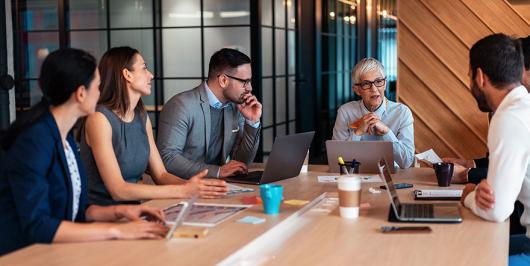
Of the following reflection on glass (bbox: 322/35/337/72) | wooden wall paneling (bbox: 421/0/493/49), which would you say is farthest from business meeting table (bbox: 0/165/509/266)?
reflection on glass (bbox: 322/35/337/72)

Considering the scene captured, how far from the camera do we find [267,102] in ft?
24.0

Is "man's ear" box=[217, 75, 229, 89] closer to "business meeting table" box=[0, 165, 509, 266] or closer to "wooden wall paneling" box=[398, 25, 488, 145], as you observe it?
"business meeting table" box=[0, 165, 509, 266]

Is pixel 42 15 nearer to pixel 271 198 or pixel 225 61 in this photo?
pixel 225 61

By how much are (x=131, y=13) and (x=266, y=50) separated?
1.32 m

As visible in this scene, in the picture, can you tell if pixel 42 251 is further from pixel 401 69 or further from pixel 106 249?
pixel 401 69

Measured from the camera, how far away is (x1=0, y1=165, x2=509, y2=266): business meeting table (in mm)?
1945

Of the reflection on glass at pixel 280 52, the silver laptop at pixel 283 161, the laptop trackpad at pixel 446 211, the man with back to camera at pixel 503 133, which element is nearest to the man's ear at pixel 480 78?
the man with back to camera at pixel 503 133

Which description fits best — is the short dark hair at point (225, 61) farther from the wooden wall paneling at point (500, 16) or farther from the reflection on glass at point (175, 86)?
the reflection on glass at point (175, 86)

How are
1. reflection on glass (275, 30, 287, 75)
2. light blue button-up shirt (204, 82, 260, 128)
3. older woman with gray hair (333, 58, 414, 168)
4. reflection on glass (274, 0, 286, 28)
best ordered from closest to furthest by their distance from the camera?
light blue button-up shirt (204, 82, 260, 128) < older woman with gray hair (333, 58, 414, 168) < reflection on glass (274, 0, 286, 28) < reflection on glass (275, 30, 287, 75)

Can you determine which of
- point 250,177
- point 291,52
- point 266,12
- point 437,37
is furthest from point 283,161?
point 291,52

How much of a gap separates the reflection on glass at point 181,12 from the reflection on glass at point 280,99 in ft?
4.23

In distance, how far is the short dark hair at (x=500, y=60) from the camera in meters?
2.48

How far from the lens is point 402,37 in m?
5.65

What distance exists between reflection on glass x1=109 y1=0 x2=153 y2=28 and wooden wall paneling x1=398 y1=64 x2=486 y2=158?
96.5 inches
